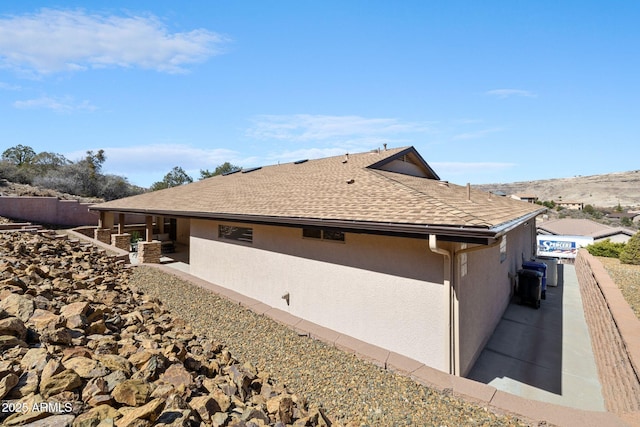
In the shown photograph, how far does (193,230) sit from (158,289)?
2831 mm

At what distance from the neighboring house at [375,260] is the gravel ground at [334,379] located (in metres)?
0.77

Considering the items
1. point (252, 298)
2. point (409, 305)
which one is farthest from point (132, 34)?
point (409, 305)

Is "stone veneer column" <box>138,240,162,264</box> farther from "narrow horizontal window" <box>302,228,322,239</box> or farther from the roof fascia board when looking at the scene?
"narrow horizontal window" <box>302,228,322,239</box>

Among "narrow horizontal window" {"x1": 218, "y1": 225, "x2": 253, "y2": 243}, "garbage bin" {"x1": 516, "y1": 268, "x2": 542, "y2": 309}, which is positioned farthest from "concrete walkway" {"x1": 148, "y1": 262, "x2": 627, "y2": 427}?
"narrow horizontal window" {"x1": 218, "y1": 225, "x2": 253, "y2": 243}

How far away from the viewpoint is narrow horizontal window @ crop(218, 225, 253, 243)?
892cm

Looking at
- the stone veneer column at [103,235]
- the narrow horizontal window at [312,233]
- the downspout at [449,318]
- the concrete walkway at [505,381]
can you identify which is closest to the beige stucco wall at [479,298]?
the downspout at [449,318]

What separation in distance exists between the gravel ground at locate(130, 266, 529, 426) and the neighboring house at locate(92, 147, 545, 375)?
77 centimetres

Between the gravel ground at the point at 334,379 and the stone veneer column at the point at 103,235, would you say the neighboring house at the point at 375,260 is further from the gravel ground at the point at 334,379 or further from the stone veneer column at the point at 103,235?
the stone veneer column at the point at 103,235

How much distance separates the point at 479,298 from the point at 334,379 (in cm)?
355

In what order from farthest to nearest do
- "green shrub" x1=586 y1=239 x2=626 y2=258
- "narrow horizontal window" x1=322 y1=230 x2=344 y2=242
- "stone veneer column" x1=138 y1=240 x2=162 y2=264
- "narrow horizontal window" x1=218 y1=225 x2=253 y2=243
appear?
"green shrub" x1=586 y1=239 x2=626 y2=258 → "stone veneer column" x1=138 y1=240 x2=162 y2=264 → "narrow horizontal window" x1=218 y1=225 x2=253 y2=243 → "narrow horizontal window" x1=322 y1=230 x2=344 y2=242

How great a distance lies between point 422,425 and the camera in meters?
3.78

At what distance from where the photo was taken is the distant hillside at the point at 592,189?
293ft

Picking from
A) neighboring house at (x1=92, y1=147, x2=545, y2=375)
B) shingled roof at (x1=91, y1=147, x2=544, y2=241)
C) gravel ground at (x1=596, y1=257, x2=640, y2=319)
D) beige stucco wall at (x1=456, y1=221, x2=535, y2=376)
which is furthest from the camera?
gravel ground at (x1=596, y1=257, x2=640, y2=319)

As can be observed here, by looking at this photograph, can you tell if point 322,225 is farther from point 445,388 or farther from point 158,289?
point 158,289
